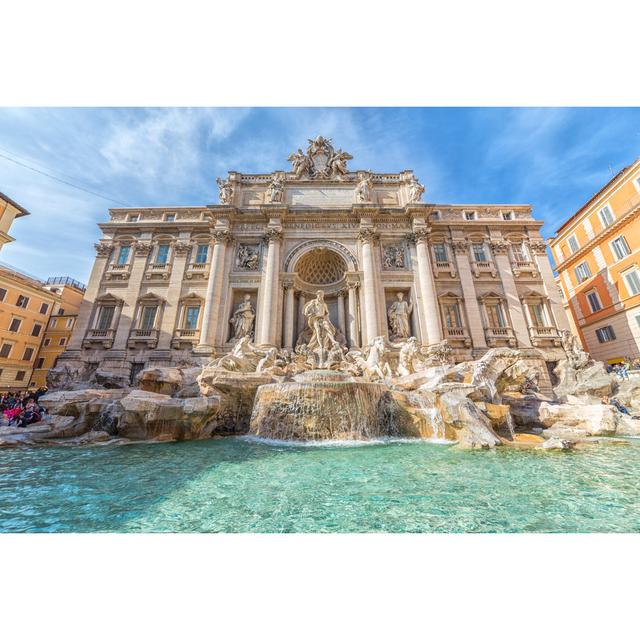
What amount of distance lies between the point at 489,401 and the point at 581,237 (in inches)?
760

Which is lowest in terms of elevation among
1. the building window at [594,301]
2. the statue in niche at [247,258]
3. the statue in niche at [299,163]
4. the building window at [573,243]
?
the building window at [594,301]

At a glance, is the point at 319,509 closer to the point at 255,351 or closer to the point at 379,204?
the point at 255,351

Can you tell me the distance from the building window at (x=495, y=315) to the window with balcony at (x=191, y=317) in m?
17.5

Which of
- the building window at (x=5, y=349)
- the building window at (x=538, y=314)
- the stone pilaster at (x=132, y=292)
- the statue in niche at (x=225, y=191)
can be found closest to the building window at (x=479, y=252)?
the building window at (x=538, y=314)

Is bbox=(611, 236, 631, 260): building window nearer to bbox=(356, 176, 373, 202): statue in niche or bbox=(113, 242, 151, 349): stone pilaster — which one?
bbox=(356, 176, 373, 202): statue in niche

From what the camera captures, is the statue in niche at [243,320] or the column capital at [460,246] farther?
the column capital at [460,246]

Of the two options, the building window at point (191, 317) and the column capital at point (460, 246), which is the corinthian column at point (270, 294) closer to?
the building window at point (191, 317)

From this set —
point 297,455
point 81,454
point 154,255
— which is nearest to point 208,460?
point 297,455

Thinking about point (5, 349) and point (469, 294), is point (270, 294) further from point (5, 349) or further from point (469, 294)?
point (5, 349)

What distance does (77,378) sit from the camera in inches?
579

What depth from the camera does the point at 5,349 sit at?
21.7 m

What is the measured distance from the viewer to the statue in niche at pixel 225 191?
18312 millimetres

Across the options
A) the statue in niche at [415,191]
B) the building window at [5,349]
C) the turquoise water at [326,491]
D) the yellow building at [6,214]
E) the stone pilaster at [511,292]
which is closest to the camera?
the turquoise water at [326,491]

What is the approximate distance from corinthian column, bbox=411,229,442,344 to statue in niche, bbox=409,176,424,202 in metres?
2.42
